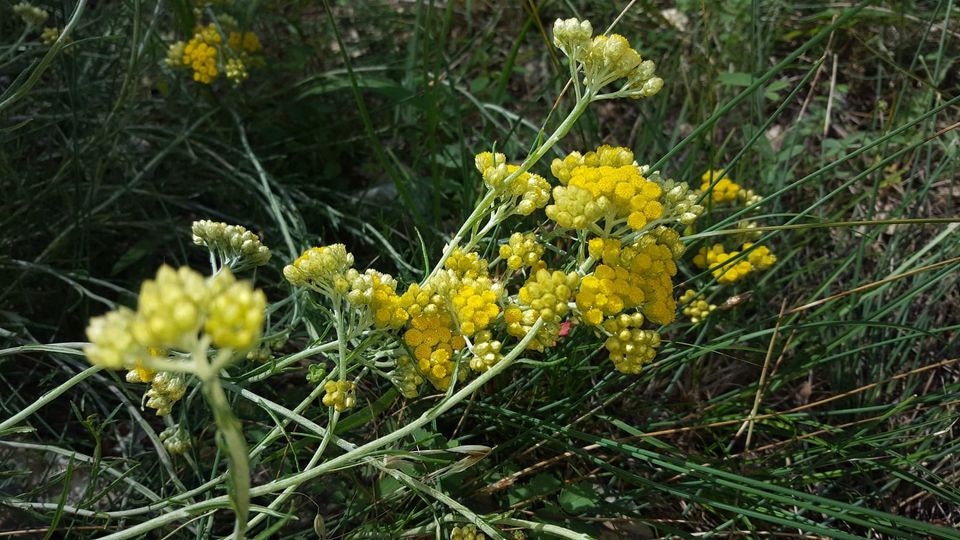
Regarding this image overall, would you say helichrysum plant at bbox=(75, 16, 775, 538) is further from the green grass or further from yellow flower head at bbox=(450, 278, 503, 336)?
the green grass

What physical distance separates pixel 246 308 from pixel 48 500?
1.42 metres

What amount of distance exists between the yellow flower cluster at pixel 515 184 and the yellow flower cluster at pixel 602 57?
0.20 meters

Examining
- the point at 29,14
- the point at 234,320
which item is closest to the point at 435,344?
the point at 234,320

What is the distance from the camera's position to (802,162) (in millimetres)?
2916

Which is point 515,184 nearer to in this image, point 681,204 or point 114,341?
point 681,204

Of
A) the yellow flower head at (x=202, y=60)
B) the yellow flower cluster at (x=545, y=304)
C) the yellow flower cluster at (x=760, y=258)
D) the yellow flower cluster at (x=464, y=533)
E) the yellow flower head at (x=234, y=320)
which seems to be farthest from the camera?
the yellow flower head at (x=202, y=60)

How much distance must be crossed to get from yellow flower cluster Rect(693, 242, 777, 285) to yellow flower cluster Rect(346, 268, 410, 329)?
1016mm

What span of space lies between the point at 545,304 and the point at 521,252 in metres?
0.18

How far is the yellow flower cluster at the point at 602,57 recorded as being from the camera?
1.40m

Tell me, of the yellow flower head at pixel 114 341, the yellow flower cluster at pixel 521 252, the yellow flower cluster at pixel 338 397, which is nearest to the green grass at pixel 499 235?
the yellow flower cluster at pixel 338 397

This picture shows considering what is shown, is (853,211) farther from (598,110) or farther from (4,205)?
(4,205)

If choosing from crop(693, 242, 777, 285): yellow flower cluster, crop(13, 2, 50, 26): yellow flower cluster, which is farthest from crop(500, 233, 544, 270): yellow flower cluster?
crop(13, 2, 50, 26): yellow flower cluster

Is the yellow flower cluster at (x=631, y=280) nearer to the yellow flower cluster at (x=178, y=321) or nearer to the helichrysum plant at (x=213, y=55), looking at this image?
the yellow flower cluster at (x=178, y=321)

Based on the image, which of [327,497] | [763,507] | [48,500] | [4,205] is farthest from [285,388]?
[763,507]
